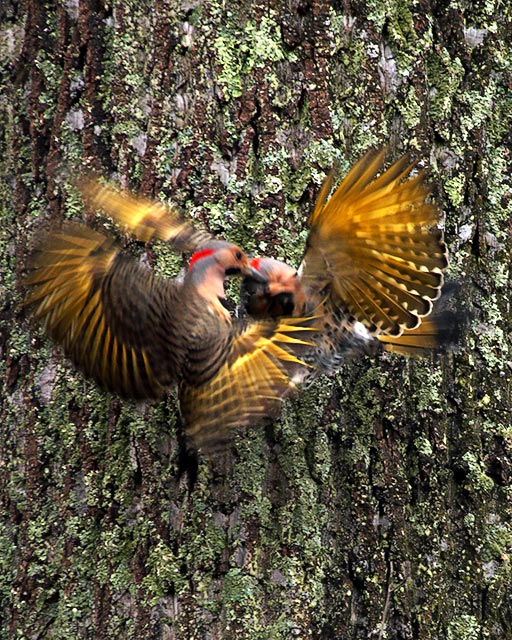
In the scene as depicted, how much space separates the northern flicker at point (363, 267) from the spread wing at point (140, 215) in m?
0.20

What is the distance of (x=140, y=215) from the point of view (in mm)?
2312

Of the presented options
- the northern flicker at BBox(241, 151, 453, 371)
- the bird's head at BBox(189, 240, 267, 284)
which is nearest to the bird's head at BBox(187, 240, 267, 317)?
the bird's head at BBox(189, 240, 267, 284)

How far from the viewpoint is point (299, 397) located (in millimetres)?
2350

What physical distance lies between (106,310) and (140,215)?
0.31 m

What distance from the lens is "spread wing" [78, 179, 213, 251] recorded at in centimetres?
227

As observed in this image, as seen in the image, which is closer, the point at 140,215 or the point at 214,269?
the point at 214,269

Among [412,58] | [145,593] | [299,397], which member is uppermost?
[412,58]

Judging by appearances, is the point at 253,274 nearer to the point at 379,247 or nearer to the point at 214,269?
the point at 214,269

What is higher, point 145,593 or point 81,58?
point 81,58

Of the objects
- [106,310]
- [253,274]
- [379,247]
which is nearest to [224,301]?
[253,274]

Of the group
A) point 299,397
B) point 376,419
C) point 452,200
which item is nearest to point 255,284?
point 299,397

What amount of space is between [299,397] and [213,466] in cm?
28

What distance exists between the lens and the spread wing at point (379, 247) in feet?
6.63

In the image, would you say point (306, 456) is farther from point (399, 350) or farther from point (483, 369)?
point (483, 369)
